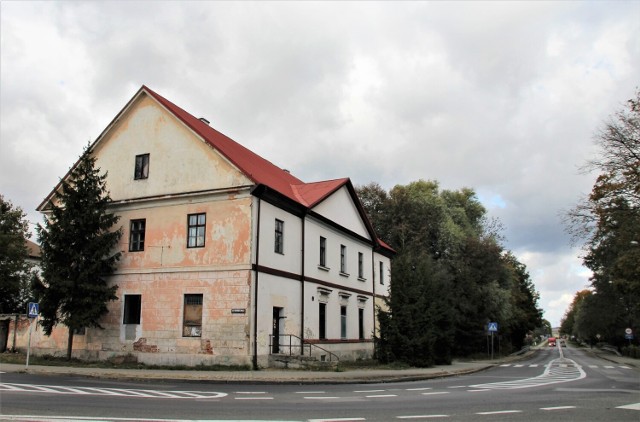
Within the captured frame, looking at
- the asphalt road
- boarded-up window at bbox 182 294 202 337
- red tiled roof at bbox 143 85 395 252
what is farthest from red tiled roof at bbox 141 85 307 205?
the asphalt road

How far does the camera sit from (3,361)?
2325 centimetres

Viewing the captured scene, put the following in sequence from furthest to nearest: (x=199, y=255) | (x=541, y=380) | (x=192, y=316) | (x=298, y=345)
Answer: (x=298, y=345) < (x=199, y=255) < (x=192, y=316) < (x=541, y=380)

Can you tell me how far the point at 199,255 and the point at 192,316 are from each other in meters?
2.62

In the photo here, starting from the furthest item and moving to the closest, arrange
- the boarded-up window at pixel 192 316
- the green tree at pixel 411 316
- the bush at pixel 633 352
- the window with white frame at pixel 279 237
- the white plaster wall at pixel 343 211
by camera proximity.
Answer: the bush at pixel 633 352, the white plaster wall at pixel 343 211, the green tree at pixel 411 316, the window with white frame at pixel 279 237, the boarded-up window at pixel 192 316

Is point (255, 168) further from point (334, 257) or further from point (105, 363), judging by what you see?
point (105, 363)

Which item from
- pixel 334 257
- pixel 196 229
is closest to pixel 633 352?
pixel 334 257

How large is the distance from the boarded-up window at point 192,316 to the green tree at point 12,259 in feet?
69.6

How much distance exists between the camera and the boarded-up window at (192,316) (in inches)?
873

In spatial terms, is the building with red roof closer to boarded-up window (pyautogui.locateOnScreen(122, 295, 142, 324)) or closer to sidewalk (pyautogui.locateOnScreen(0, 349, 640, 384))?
boarded-up window (pyautogui.locateOnScreen(122, 295, 142, 324))

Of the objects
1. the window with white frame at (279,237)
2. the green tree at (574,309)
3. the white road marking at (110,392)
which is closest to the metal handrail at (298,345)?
the window with white frame at (279,237)

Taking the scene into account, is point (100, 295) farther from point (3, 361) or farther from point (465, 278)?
point (465, 278)

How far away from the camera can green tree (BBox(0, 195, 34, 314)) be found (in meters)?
37.2

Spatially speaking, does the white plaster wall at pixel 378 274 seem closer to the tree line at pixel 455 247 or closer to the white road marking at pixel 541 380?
the tree line at pixel 455 247

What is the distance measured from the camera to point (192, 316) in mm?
22438
